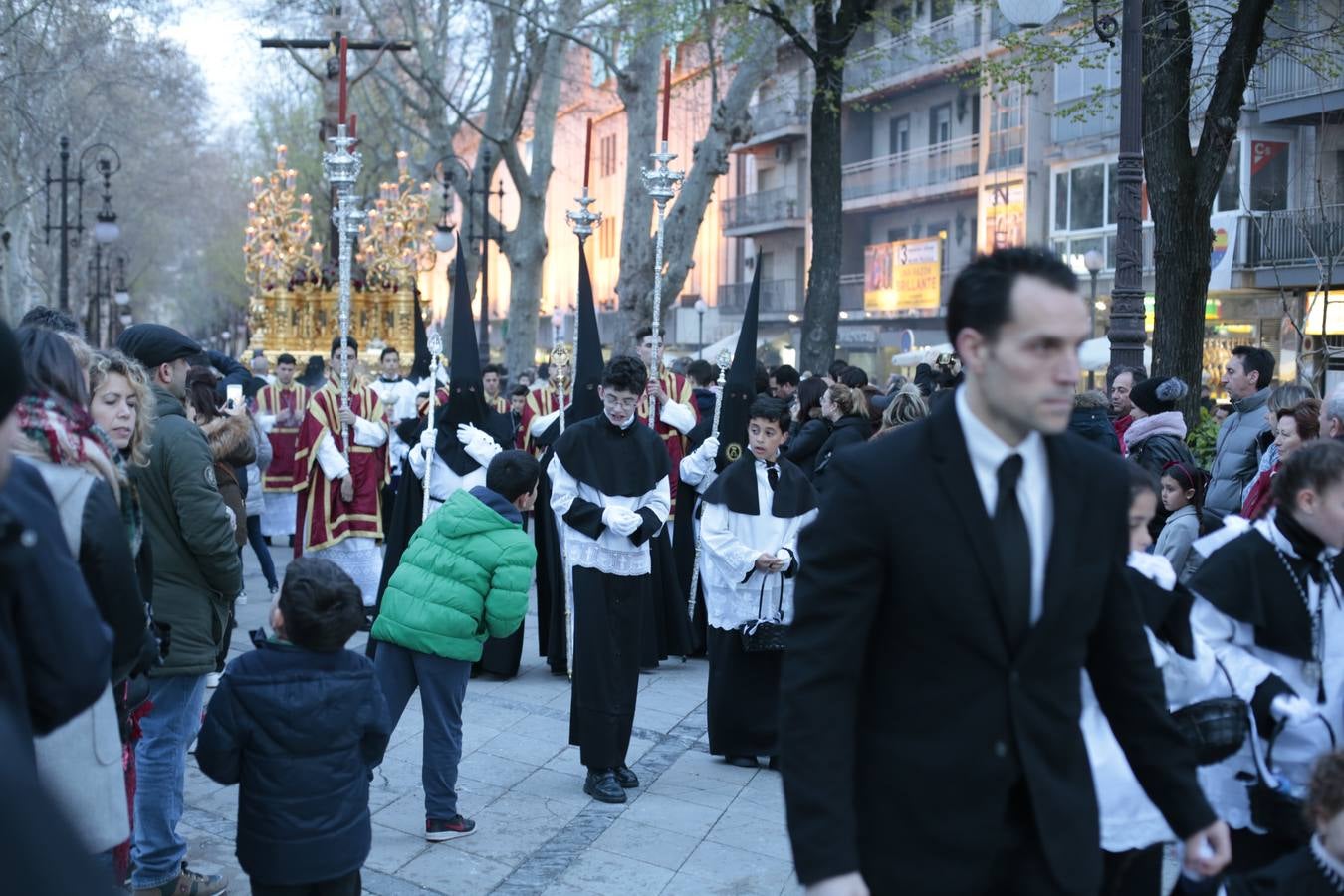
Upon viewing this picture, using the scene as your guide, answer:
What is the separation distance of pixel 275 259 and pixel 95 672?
2059cm

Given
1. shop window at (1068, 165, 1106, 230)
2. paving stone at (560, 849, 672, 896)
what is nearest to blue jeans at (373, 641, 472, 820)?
paving stone at (560, 849, 672, 896)

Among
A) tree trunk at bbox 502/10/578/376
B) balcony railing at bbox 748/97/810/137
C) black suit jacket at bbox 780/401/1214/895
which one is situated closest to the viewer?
black suit jacket at bbox 780/401/1214/895

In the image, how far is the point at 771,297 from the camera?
4706cm

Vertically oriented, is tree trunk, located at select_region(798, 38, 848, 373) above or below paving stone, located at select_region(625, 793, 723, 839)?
above

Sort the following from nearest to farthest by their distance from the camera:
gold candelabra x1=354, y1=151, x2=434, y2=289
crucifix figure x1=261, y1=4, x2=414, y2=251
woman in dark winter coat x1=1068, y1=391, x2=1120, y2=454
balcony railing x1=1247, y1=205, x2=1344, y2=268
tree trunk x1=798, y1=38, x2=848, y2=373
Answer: woman in dark winter coat x1=1068, y1=391, x2=1120, y2=454 < tree trunk x1=798, y1=38, x2=848, y2=373 < crucifix figure x1=261, y1=4, x2=414, y2=251 < balcony railing x1=1247, y1=205, x2=1344, y2=268 < gold candelabra x1=354, y1=151, x2=434, y2=289

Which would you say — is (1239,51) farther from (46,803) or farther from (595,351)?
(46,803)

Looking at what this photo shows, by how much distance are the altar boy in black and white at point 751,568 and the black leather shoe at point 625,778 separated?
0.58 meters

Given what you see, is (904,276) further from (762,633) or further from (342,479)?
(762,633)

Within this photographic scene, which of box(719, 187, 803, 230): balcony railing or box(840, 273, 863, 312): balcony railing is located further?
box(719, 187, 803, 230): balcony railing

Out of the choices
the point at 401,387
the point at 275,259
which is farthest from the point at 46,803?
the point at 275,259

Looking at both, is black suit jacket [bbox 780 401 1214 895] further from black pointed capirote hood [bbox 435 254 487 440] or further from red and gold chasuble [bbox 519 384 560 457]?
red and gold chasuble [bbox 519 384 560 457]

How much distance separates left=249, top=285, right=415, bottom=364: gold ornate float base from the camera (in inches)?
871

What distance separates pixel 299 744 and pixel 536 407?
846 centimetres

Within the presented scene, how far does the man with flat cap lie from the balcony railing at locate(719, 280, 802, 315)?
3825 centimetres
